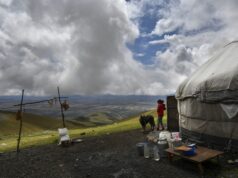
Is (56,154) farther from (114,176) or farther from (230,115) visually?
(230,115)

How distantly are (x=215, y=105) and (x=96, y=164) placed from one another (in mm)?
4985

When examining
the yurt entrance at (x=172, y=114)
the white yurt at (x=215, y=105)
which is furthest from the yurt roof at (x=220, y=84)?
the yurt entrance at (x=172, y=114)

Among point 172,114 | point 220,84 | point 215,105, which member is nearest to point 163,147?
point 215,105

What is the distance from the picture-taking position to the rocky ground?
23.0ft

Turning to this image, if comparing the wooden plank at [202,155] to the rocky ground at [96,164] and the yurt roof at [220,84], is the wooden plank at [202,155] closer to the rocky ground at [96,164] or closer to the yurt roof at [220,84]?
the rocky ground at [96,164]

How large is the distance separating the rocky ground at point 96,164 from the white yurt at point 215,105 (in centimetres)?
137

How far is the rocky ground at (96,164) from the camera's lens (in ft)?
23.0

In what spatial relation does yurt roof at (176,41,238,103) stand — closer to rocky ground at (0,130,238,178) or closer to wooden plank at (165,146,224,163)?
wooden plank at (165,146,224,163)

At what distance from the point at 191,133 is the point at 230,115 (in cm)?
259

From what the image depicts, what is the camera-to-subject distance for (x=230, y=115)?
7.68 metres

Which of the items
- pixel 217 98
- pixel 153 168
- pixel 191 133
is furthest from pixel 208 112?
pixel 153 168

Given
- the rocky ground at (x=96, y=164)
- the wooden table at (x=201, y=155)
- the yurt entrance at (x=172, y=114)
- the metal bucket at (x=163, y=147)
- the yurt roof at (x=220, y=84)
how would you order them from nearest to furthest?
the wooden table at (x=201, y=155) < the rocky ground at (x=96, y=164) < the yurt roof at (x=220, y=84) < the metal bucket at (x=163, y=147) < the yurt entrance at (x=172, y=114)

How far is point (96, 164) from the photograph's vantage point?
8.48m

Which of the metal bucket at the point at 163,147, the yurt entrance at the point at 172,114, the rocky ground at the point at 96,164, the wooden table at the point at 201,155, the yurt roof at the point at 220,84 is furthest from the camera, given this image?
the yurt entrance at the point at 172,114
